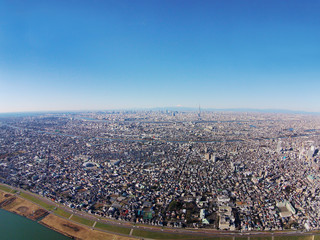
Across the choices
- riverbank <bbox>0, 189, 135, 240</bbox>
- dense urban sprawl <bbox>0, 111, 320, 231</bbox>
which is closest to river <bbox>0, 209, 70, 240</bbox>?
riverbank <bbox>0, 189, 135, 240</bbox>

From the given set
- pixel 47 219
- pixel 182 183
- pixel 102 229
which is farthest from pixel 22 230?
pixel 182 183

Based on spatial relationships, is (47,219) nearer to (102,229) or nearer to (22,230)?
(22,230)

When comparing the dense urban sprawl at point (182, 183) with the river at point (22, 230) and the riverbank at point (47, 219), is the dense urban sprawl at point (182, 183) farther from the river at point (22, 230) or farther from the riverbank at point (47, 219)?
the river at point (22, 230)

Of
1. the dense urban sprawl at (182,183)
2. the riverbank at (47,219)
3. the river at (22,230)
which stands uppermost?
the dense urban sprawl at (182,183)

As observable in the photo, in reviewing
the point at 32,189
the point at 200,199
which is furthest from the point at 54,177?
the point at 200,199

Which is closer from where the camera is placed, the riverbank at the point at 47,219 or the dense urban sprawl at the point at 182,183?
the riverbank at the point at 47,219

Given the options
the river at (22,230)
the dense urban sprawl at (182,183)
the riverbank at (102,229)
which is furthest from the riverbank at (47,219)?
the dense urban sprawl at (182,183)

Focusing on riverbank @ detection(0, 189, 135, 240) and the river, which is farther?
the river

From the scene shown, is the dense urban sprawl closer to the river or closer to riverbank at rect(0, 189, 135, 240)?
riverbank at rect(0, 189, 135, 240)

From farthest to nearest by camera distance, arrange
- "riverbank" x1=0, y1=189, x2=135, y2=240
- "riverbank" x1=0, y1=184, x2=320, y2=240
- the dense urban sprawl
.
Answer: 1. the dense urban sprawl
2. "riverbank" x1=0, y1=189, x2=135, y2=240
3. "riverbank" x1=0, y1=184, x2=320, y2=240

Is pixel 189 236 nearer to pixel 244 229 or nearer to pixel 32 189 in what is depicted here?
pixel 244 229
